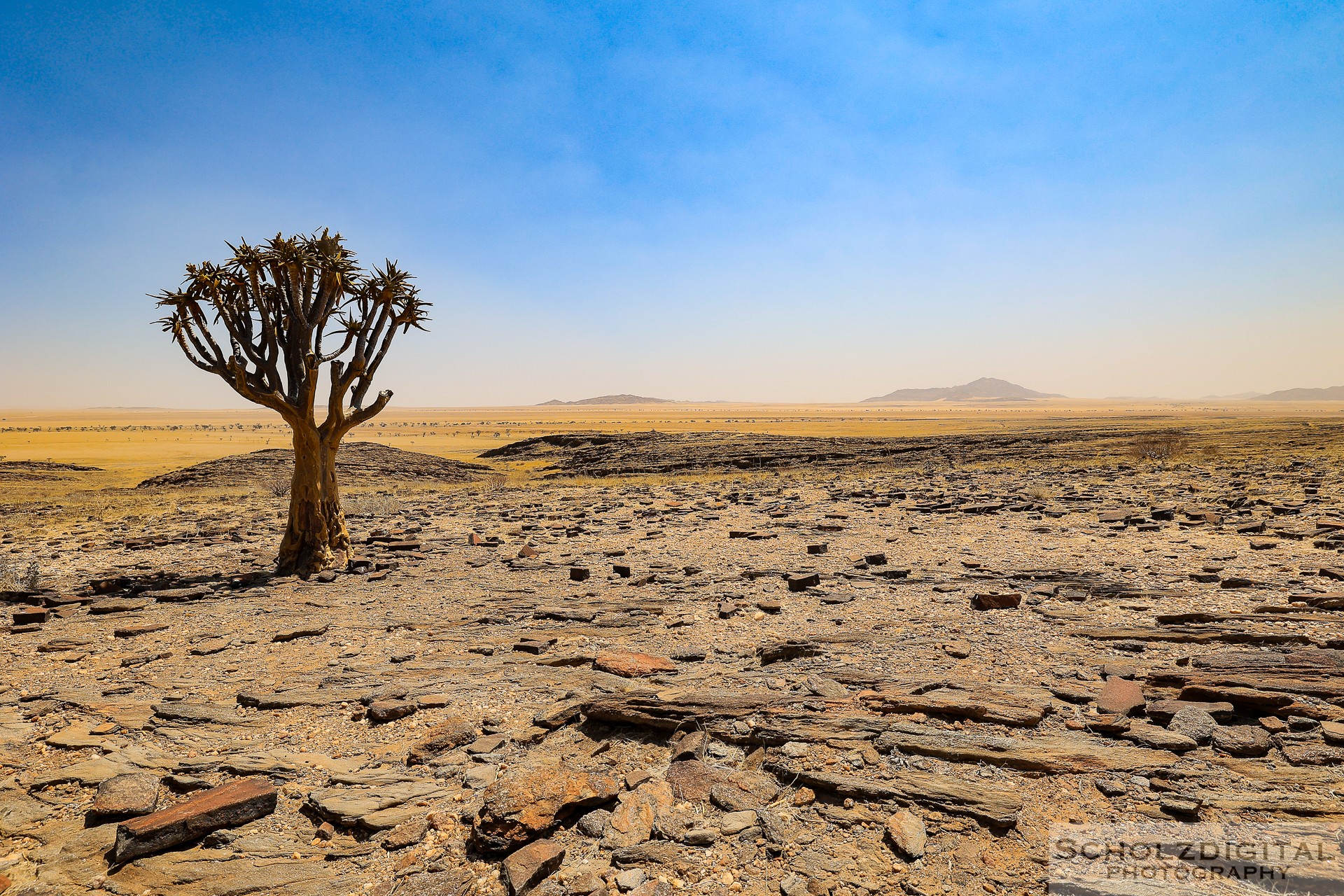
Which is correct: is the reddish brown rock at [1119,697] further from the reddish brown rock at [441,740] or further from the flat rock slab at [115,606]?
Result: the flat rock slab at [115,606]

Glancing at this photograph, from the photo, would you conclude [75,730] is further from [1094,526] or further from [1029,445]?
[1029,445]

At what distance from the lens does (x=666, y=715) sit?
18.8ft

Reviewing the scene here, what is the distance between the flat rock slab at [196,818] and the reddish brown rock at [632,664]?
336 cm


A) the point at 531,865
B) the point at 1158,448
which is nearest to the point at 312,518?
the point at 531,865

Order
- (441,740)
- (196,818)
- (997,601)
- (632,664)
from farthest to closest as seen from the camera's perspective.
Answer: (997,601), (632,664), (441,740), (196,818)

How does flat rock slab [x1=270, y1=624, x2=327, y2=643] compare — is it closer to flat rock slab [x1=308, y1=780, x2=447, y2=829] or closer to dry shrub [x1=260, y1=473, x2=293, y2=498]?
flat rock slab [x1=308, y1=780, x2=447, y2=829]

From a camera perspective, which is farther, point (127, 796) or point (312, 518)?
point (312, 518)

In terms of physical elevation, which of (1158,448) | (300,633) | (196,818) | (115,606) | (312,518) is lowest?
(300,633)

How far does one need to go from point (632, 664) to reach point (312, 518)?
8715 millimetres

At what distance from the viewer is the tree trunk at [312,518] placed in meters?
12.9

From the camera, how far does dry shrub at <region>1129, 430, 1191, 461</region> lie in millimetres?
32562

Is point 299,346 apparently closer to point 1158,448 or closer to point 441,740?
point 441,740

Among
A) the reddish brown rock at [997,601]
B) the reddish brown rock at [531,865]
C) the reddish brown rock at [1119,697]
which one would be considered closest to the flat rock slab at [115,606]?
the reddish brown rock at [531,865]

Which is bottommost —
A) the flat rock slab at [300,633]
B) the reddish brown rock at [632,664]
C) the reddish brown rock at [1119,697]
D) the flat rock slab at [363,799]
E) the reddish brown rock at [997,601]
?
the flat rock slab at [300,633]
